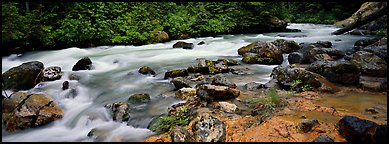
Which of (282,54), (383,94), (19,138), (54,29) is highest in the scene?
(54,29)

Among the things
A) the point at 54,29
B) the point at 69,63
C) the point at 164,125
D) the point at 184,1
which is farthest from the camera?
the point at 184,1

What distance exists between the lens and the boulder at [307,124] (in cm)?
475

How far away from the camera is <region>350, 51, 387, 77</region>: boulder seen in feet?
26.9

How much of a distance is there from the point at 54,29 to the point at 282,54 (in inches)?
411

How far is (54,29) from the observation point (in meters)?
14.2

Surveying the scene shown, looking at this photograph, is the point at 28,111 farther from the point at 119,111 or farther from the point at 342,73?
the point at 342,73

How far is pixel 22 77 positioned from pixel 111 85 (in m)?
2.34

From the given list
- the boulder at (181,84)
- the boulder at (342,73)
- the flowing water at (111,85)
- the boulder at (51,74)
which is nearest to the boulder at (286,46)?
the flowing water at (111,85)

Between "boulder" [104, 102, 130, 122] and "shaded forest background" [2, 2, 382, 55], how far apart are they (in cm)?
775

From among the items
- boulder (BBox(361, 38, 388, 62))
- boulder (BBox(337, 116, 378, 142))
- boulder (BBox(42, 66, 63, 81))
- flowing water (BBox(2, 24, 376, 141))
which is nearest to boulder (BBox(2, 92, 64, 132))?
flowing water (BBox(2, 24, 376, 141))

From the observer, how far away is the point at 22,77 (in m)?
8.12

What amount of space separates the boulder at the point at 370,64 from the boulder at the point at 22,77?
30.1 feet

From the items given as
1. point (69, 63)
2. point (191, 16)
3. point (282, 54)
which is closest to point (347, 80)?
point (282, 54)

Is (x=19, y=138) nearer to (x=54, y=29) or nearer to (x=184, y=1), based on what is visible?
(x=54, y=29)
